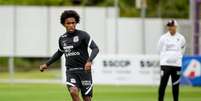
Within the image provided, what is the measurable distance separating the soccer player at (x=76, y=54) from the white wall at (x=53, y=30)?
2657cm

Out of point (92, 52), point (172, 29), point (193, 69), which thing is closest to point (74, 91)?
point (92, 52)

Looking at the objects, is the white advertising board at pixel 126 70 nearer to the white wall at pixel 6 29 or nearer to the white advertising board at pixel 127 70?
the white advertising board at pixel 127 70

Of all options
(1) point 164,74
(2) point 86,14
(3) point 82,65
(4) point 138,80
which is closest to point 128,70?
(4) point 138,80

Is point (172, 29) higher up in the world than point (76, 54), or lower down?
higher up

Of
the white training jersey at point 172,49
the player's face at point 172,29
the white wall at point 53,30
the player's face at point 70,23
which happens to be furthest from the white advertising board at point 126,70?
the player's face at point 70,23

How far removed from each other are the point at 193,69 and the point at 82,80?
18286 mm

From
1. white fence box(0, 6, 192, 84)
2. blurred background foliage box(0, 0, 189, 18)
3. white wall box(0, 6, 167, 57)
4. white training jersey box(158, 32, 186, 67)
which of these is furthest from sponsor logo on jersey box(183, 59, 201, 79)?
blurred background foliage box(0, 0, 189, 18)

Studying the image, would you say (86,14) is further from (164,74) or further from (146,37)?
(164,74)

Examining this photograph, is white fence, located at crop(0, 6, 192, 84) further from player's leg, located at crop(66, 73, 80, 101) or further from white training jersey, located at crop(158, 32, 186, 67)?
player's leg, located at crop(66, 73, 80, 101)

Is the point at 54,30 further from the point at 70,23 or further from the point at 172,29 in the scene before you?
the point at 70,23

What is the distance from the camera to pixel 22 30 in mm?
43844

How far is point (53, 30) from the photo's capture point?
143 feet

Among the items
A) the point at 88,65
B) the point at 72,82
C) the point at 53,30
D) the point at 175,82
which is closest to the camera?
the point at 88,65

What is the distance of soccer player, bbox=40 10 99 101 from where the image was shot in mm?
15945
